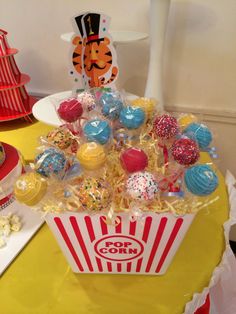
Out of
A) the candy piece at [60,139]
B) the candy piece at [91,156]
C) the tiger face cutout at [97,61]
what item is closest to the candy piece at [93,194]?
the candy piece at [91,156]

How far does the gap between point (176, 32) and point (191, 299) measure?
3.21 feet

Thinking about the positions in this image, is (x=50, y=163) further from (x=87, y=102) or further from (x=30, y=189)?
(x=87, y=102)

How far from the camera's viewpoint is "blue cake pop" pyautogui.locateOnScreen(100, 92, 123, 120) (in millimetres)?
666

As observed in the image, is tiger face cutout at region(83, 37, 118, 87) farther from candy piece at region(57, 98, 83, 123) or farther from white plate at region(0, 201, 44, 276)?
white plate at region(0, 201, 44, 276)

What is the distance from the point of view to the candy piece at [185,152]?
549 millimetres

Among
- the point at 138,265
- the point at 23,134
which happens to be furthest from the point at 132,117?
the point at 23,134

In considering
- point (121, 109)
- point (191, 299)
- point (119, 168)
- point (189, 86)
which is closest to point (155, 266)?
point (191, 299)

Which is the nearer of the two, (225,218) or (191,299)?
(191,299)

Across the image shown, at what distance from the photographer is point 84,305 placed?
1.89ft

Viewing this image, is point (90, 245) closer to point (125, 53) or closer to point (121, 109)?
point (121, 109)

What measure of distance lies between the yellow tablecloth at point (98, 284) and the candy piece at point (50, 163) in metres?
0.24

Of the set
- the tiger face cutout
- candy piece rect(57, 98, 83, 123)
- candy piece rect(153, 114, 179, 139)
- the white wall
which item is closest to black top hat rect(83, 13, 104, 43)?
the tiger face cutout

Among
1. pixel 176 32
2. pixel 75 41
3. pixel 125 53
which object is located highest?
pixel 75 41

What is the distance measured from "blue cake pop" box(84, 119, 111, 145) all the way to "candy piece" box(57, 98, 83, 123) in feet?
0.25
